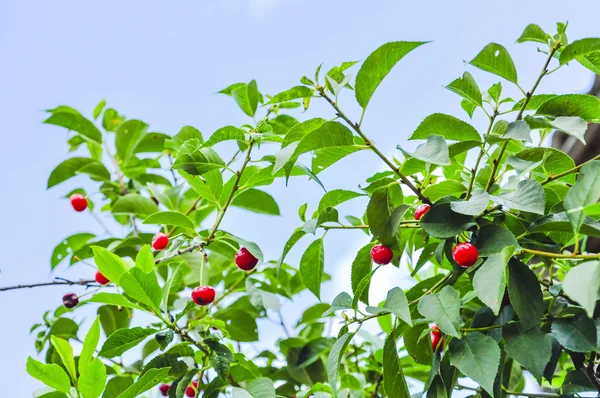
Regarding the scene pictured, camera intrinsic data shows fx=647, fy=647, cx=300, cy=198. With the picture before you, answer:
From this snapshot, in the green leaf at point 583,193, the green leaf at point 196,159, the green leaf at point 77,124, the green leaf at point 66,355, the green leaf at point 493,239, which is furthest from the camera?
the green leaf at point 77,124

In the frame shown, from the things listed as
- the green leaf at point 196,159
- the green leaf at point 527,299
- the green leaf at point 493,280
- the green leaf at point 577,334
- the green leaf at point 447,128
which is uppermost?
the green leaf at point 196,159

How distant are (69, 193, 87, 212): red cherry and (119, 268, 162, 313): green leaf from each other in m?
1.07

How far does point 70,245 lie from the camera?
1884mm

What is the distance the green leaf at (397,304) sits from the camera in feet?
2.59

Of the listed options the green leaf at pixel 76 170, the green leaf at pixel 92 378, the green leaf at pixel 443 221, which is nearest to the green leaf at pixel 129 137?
the green leaf at pixel 76 170

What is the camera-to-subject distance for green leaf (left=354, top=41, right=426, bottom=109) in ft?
2.85

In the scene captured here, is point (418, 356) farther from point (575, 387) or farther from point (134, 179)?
point (134, 179)

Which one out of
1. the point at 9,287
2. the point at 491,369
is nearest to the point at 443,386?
the point at 491,369

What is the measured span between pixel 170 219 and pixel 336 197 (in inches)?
13.2

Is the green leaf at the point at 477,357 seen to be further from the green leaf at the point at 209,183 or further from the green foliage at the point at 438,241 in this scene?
the green leaf at the point at 209,183

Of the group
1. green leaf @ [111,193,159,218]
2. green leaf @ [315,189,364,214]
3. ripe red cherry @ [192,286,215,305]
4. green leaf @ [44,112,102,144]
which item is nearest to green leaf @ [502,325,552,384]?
green leaf @ [315,189,364,214]

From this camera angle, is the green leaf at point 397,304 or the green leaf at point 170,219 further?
the green leaf at point 170,219

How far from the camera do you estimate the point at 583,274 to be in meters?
0.56

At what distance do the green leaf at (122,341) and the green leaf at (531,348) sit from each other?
58 centimetres
